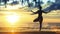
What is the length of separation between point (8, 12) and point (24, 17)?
0.29 meters

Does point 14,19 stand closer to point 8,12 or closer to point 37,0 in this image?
point 8,12

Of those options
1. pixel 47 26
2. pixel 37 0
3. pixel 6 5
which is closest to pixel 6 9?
pixel 6 5

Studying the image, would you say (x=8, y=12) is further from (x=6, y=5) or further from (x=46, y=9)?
(x=46, y=9)

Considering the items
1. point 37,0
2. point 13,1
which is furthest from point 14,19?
point 37,0

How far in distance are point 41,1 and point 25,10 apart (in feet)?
0.99

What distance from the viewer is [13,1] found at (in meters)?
3.06

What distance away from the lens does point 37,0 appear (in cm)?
303

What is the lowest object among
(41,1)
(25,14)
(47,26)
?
(47,26)

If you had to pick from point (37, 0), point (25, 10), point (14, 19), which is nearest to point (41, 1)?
point (37, 0)

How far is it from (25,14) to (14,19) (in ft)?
0.69

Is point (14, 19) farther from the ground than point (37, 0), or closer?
closer

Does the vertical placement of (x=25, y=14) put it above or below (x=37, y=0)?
below

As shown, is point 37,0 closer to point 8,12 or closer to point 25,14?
point 25,14

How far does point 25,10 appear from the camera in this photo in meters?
3.07
